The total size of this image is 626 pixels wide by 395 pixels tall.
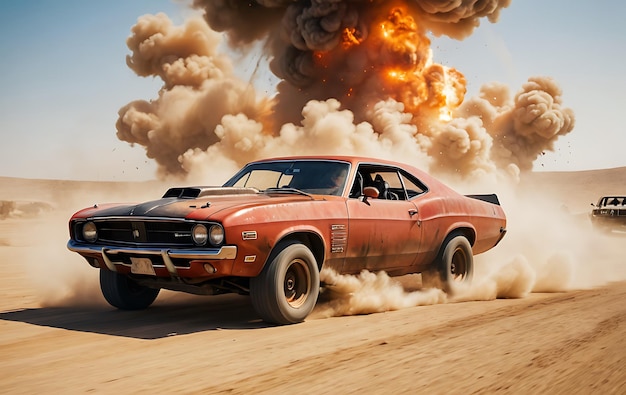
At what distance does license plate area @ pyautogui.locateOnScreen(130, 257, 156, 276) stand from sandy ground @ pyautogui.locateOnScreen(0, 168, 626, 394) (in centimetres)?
45

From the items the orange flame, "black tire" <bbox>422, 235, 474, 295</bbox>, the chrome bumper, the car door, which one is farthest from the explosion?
the chrome bumper

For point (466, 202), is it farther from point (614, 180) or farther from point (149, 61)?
point (614, 180)

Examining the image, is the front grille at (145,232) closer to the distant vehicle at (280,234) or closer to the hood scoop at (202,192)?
the distant vehicle at (280,234)

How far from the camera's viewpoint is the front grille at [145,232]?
526cm

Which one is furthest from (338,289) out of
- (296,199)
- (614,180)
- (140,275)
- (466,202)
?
(614,180)

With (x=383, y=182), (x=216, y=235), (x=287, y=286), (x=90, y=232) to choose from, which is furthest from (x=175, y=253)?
(x=383, y=182)

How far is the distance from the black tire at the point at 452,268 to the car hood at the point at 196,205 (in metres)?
1.97

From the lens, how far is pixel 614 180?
273 feet

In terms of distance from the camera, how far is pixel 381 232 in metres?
6.43

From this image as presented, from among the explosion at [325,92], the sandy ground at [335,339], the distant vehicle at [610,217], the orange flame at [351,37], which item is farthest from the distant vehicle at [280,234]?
the orange flame at [351,37]

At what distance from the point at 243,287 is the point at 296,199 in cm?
87

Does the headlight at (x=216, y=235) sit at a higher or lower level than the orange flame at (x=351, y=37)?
lower

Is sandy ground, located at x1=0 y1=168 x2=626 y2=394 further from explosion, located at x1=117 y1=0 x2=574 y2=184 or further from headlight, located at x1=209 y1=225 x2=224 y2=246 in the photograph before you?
explosion, located at x1=117 y1=0 x2=574 y2=184

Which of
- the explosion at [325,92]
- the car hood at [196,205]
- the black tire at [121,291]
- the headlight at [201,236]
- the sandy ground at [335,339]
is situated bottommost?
the sandy ground at [335,339]
